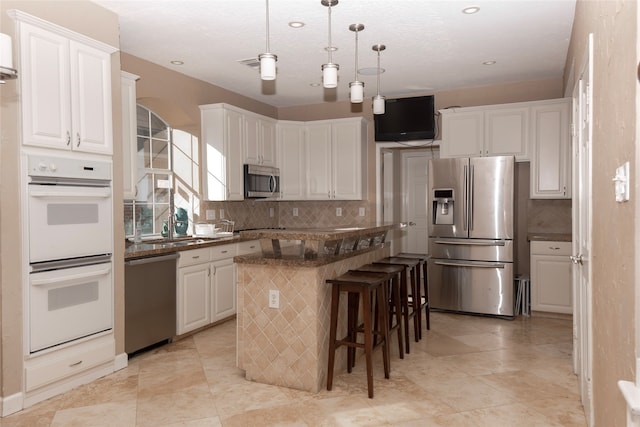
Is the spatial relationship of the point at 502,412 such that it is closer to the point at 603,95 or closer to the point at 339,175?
the point at 603,95

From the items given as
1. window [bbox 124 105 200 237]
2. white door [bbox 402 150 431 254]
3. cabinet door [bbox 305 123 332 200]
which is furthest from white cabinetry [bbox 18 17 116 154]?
white door [bbox 402 150 431 254]

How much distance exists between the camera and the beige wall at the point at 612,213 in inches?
56.2

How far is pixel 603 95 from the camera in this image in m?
2.00

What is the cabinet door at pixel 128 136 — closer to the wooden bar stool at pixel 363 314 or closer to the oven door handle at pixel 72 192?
the oven door handle at pixel 72 192

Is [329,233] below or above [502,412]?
above

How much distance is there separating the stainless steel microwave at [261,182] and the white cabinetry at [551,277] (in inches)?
125

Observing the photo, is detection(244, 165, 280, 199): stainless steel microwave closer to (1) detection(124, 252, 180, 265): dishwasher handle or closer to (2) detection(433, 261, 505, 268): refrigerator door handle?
(1) detection(124, 252, 180, 265): dishwasher handle

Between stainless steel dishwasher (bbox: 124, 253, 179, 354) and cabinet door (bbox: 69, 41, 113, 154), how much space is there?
3.17ft

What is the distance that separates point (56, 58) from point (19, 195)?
0.92 meters

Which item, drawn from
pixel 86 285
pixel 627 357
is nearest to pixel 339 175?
pixel 86 285

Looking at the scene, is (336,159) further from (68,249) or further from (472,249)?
(68,249)

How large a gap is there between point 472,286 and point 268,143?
3.09m

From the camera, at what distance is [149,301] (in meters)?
3.95

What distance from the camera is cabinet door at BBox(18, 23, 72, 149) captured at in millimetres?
2877
